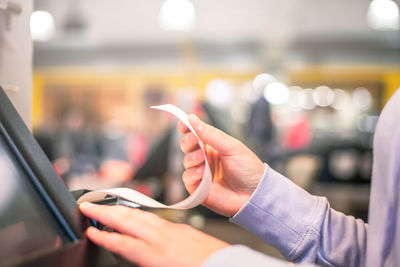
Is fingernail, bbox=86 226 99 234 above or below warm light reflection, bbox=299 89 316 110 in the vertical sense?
above

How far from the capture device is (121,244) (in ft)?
1.62

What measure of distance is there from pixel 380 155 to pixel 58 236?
20.5 inches

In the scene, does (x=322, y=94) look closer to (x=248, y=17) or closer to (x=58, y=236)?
(x=248, y=17)

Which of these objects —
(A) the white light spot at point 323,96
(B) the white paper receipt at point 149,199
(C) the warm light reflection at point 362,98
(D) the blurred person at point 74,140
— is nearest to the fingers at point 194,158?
(B) the white paper receipt at point 149,199

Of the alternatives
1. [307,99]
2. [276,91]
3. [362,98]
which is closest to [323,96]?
[307,99]

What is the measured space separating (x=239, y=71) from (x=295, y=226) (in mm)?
10245

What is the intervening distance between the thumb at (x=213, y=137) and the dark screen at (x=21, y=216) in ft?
0.98

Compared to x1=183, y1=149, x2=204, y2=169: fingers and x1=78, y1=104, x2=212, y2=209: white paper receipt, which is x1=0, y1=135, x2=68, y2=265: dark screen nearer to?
x1=78, y1=104, x2=212, y2=209: white paper receipt

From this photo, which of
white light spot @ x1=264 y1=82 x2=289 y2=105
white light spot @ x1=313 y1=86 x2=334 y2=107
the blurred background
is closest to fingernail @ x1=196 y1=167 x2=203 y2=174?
the blurred background

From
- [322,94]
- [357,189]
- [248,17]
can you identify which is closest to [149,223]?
[357,189]

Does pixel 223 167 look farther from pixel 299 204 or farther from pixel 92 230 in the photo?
pixel 92 230

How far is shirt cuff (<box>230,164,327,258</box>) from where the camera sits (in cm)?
78

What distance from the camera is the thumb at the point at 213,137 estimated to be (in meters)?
0.72

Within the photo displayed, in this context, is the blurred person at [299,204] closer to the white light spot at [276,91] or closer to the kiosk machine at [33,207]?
the kiosk machine at [33,207]
